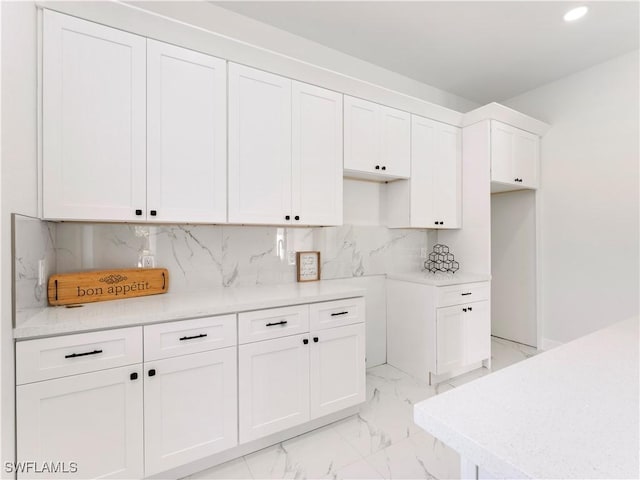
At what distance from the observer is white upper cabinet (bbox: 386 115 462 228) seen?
2.78m

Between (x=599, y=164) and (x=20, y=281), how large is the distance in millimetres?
4390

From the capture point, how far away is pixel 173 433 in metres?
1.50

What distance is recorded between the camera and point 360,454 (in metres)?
1.75

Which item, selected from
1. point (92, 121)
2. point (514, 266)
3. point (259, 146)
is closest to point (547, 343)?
point (514, 266)

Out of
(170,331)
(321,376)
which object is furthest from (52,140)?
(321,376)

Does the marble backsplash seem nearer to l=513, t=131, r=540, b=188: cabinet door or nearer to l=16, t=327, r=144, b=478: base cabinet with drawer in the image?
l=16, t=327, r=144, b=478: base cabinet with drawer

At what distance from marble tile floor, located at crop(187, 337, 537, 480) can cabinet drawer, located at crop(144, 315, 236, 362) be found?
0.70m

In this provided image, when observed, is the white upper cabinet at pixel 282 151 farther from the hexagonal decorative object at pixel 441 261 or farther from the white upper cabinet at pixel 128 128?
the hexagonal decorative object at pixel 441 261

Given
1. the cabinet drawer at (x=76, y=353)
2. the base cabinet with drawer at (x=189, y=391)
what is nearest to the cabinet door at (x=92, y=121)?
the cabinet drawer at (x=76, y=353)

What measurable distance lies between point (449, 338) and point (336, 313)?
1.26 meters

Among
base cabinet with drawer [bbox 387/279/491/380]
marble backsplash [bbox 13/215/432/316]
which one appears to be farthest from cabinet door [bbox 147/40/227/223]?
base cabinet with drawer [bbox 387/279/491/380]

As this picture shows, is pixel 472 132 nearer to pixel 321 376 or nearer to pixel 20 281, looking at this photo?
pixel 321 376

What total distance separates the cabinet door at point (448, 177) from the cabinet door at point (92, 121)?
2.47 metres

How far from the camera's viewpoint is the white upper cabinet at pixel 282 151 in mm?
1913
